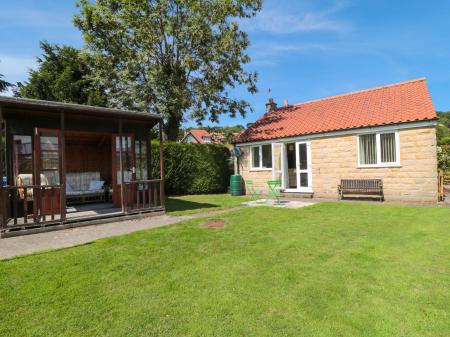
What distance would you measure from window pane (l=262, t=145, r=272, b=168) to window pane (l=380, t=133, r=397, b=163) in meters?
5.42

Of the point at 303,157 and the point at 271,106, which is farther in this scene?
the point at 271,106

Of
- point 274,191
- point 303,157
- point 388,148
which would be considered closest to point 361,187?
point 388,148

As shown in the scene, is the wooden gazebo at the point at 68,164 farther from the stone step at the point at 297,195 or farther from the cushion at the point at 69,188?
the stone step at the point at 297,195

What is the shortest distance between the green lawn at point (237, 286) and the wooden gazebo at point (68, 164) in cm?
248

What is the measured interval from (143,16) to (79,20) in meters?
3.91

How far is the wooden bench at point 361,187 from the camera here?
10.8m

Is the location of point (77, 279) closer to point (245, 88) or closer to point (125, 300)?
Result: point (125, 300)

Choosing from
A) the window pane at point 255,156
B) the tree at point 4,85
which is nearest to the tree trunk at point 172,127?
the window pane at point 255,156

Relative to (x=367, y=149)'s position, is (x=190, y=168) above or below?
below

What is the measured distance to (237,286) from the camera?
3.41 m

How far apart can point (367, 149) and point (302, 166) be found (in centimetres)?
301

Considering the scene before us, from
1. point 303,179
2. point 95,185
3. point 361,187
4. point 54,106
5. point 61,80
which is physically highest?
point 61,80

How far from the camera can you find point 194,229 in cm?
646

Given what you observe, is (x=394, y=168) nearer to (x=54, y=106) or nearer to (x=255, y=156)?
(x=255, y=156)
